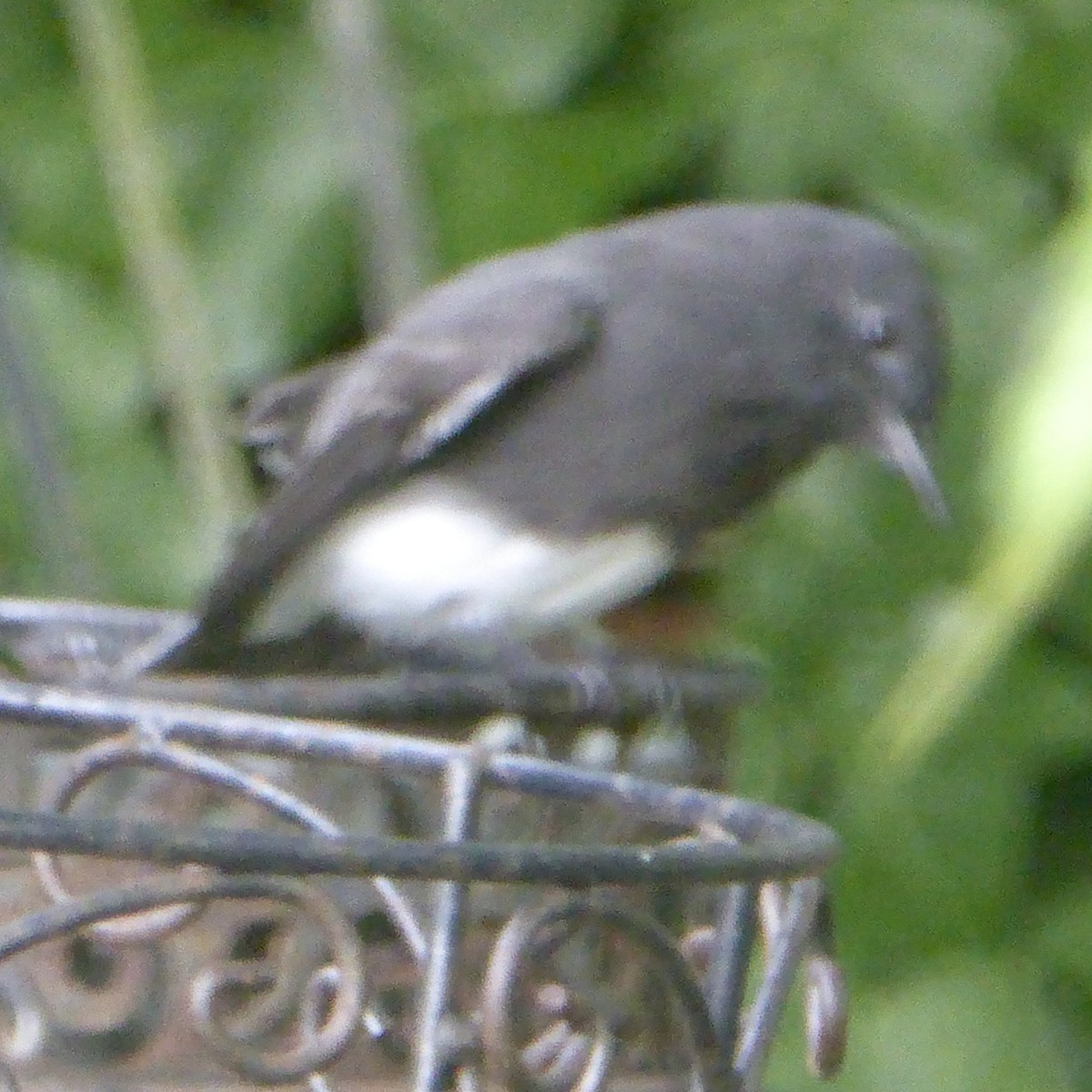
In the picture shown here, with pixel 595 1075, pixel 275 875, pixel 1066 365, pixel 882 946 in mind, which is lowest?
pixel 882 946

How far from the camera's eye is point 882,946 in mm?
2037

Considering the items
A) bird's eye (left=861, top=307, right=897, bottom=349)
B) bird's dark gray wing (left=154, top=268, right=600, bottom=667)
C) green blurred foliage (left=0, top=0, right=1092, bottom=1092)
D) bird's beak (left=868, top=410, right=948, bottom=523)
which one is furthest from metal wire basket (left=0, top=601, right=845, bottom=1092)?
green blurred foliage (left=0, top=0, right=1092, bottom=1092)

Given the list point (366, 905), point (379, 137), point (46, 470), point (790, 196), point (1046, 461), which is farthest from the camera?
point (790, 196)

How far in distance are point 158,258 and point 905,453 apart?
Answer: 0.57 metres

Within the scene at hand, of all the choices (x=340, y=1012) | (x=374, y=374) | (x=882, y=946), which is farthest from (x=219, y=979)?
(x=882, y=946)

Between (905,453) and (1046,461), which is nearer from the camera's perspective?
(1046,461)

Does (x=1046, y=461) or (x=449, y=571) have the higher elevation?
(x=1046, y=461)

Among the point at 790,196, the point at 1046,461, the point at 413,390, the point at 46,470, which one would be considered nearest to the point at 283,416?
the point at 413,390

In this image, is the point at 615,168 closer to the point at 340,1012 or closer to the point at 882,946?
the point at 882,946

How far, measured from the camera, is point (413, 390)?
5.85 ft

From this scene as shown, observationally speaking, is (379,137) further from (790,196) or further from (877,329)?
(790,196)

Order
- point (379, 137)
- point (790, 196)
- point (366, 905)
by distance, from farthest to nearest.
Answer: point (790, 196) < point (379, 137) < point (366, 905)

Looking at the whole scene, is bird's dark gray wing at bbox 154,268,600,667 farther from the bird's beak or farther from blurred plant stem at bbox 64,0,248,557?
the bird's beak

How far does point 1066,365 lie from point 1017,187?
1326 millimetres
